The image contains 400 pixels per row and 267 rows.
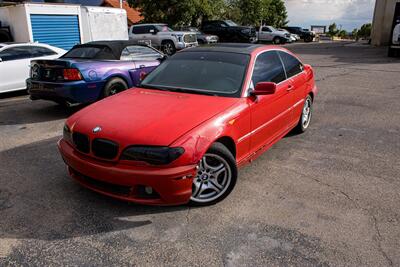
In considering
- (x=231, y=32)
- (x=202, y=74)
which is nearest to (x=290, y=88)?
(x=202, y=74)

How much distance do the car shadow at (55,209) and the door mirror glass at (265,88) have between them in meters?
1.51

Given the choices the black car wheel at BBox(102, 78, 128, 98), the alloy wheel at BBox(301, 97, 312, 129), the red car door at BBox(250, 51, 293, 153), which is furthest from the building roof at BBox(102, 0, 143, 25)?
the red car door at BBox(250, 51, 293, 153)

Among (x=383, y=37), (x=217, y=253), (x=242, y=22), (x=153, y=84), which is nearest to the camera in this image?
(x=217, y=253)

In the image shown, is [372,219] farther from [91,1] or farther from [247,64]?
[91,1]

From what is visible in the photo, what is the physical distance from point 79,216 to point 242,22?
41712mm

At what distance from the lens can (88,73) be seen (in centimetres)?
669

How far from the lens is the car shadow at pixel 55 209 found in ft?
10.5

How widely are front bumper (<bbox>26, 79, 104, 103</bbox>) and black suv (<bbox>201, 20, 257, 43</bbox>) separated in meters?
21.6

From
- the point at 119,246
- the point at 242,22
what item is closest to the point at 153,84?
the point at 119,246

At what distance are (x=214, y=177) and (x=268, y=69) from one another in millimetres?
1789

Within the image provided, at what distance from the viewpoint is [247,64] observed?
14.0 ft

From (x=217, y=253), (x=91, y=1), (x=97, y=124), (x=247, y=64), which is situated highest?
(x=91, y=1)

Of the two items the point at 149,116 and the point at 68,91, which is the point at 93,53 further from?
the point at 149,116

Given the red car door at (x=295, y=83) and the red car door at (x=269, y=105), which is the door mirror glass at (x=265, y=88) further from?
the red car door at (x=295, y=83)
